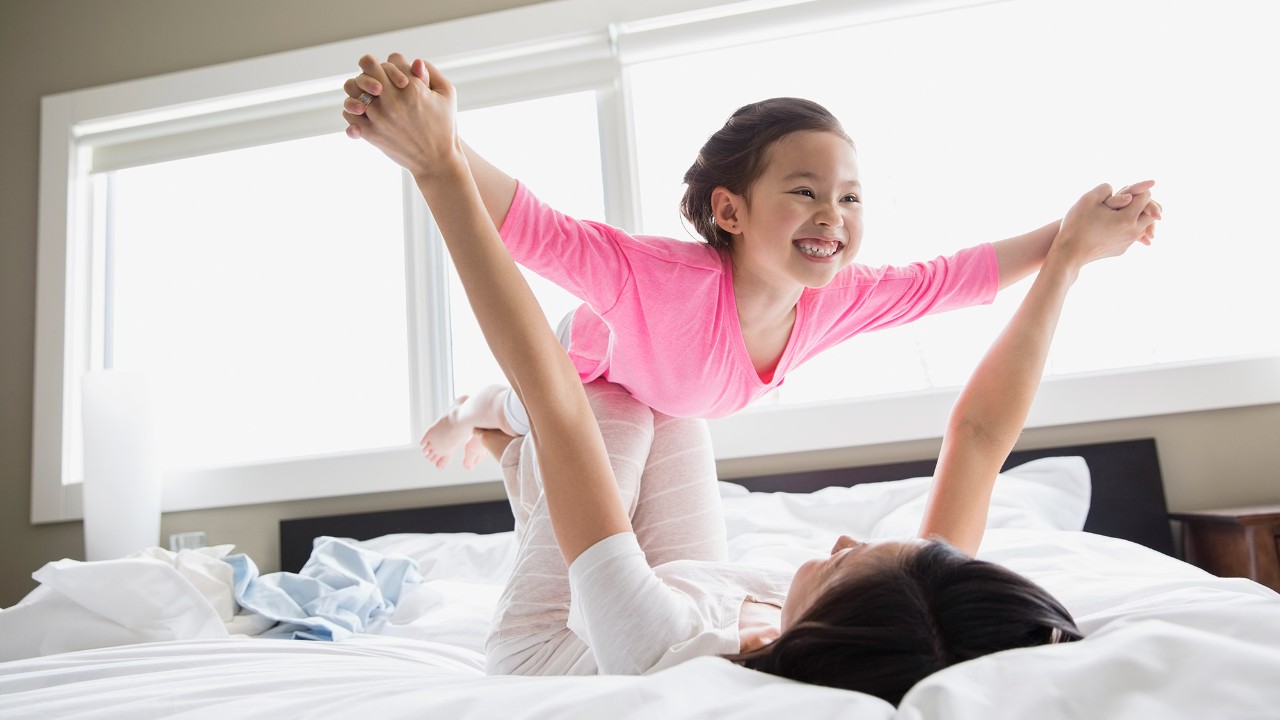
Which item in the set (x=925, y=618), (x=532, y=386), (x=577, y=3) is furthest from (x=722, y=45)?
(x=925, y=618)

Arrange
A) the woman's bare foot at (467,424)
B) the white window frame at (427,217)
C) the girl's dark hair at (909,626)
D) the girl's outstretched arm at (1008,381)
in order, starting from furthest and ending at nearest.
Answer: the white window frame at (427,217) < the woman's bare foot at (467,424) < the girl's outstretched arm at (1008,381) < the girl's dark hair at (909,626)

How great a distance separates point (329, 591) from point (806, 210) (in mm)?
1347

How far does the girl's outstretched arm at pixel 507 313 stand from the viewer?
93 cm

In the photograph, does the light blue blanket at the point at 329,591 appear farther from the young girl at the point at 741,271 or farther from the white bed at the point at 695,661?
the young girl at the point at 741,271

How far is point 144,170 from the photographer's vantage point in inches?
133

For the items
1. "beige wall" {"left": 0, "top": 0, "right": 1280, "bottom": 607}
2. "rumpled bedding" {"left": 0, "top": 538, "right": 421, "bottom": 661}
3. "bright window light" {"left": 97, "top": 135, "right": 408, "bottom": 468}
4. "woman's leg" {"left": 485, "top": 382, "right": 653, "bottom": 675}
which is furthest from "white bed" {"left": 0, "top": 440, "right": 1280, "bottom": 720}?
"bright window light" {"left": 97, "top": 135, "right": 408, "bottom": 468}

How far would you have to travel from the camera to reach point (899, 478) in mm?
2512

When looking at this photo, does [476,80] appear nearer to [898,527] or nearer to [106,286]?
[106,286]

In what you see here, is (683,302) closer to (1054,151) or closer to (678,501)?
(678,501)

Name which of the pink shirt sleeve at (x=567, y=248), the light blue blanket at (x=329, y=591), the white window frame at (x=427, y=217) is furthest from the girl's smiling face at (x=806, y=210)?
the white window frame at (x=427, y=217)

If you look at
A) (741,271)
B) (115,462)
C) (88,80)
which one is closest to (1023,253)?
(741,271)

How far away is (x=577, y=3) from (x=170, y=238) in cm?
180

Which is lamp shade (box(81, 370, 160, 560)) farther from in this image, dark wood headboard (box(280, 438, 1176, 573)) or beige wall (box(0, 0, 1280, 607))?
dark wood headboard (box(280, 438, 1176, 573))

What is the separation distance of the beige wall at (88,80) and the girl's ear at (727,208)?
4.28ft
